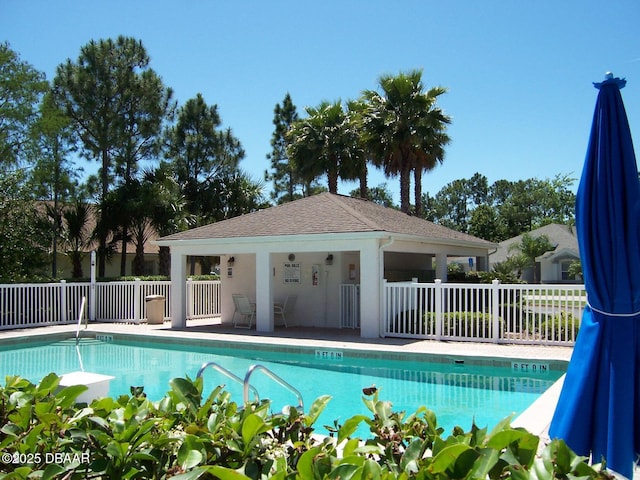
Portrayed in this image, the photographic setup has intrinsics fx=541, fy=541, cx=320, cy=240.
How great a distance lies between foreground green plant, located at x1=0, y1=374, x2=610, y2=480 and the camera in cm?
186

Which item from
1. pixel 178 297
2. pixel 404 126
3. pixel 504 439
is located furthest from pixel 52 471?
pixel 404 126

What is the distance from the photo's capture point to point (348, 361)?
38.4ft

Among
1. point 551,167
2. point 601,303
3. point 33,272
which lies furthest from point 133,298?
point 551,167

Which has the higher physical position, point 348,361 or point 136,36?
point 136,36

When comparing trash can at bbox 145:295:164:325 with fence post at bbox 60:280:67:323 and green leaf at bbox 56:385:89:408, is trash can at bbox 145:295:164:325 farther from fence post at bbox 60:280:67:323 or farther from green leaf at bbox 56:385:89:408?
green leaf at bbox 56:385:89:408

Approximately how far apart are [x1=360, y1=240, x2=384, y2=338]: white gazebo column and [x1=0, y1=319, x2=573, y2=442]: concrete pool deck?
1.25 feet

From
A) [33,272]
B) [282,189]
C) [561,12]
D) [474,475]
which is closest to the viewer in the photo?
[474,475]

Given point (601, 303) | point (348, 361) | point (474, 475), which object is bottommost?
point (348, 361)

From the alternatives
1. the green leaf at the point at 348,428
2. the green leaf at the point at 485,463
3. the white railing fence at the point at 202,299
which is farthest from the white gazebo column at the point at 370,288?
the green leaf at the point at 485,463

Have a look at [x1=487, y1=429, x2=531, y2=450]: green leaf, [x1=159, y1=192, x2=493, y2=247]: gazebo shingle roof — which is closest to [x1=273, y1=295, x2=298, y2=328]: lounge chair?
[x1=159, y1=192, x2=493, y2=247]: gazebo shingle roof

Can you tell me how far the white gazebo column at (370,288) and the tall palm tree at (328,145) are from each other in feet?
51.0

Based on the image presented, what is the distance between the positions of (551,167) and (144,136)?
155 ft

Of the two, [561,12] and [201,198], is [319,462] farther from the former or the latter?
[201,198]

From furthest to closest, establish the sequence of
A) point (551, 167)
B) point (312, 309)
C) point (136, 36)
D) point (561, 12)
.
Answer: point (551, 167), point (136, 36), point (312, 309), point (561, 12)
